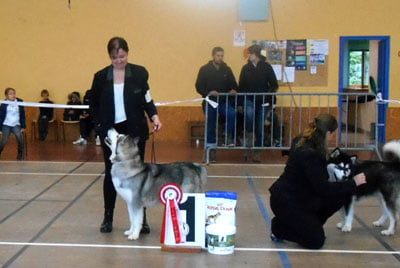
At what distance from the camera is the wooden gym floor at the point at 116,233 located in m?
4.52

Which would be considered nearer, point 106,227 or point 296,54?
point 106,227

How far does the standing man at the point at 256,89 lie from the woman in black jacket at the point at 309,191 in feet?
16.1

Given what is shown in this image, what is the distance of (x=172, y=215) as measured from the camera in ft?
15.3

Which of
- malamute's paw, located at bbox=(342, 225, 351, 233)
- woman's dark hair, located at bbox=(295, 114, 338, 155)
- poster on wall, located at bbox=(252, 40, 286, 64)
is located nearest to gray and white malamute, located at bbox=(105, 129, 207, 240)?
woman's dark hair, located at bbox=(295, 114, 338, 155)

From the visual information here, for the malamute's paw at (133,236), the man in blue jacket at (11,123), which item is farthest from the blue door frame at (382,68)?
the malamute's paw at (133,236)

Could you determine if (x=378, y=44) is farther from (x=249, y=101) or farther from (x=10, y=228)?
(x=10, y=228)

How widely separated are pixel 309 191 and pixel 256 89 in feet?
18.4

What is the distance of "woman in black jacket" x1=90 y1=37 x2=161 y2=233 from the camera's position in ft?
17.0

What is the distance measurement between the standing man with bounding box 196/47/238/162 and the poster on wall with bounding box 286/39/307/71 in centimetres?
239

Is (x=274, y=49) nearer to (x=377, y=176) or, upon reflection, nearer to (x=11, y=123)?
(x=11, y=123)

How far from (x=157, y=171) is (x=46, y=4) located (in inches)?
357

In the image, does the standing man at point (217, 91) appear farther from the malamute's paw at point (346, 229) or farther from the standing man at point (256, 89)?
the malamute's paw at point (346, 229)

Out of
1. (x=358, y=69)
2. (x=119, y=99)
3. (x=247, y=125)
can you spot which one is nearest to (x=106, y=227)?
(x=119, y=99)

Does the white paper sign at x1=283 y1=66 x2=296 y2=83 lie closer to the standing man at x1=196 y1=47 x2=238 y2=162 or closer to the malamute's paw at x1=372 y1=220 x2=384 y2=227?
the standing man at x1=196 y1=47 x2=238 y2=162
